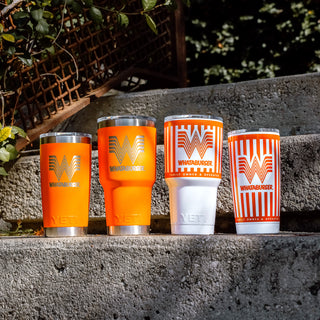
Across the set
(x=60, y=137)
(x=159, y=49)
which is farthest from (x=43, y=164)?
(x=159, y=49)

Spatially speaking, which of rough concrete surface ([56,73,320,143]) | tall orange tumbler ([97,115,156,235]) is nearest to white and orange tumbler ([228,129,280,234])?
tall orange tumbler ([97,115,156,235])

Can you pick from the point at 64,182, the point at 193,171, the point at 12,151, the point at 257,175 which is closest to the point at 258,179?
A: the point at 257,175

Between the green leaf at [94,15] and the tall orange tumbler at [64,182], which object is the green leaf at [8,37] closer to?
the green leaf at [94,15]

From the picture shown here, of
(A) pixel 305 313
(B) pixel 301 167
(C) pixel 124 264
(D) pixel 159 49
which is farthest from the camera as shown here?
(D) pixel 159 49

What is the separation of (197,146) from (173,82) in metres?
1.35

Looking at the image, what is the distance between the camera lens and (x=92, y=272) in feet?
3.37

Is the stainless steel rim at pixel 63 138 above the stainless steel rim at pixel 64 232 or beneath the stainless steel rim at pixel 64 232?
Answer: above

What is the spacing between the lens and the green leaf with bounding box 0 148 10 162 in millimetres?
1404

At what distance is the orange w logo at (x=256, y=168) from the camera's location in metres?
1.05

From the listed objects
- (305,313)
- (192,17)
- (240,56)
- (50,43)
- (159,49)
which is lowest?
(305,313)

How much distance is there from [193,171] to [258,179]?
0.14 meters

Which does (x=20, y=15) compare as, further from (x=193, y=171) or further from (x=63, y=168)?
(x=193, y=171)

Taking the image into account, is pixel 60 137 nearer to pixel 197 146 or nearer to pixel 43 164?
pixel 43 164

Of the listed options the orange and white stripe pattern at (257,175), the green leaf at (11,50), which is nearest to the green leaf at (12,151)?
the green leaf at (11,50)
